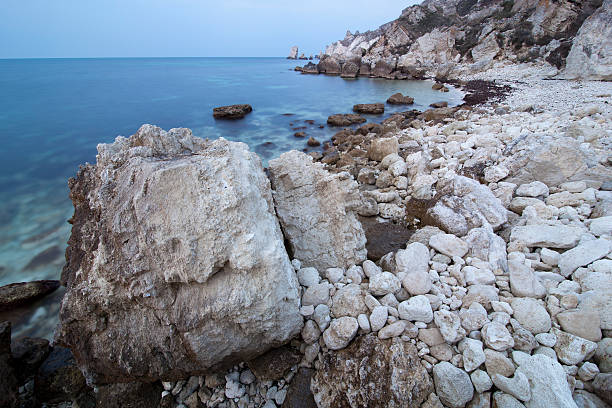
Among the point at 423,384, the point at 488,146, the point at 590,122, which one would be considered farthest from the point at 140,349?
the point at 590,122

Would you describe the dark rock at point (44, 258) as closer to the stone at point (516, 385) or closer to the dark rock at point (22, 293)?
the dark rock at point (22, 293)


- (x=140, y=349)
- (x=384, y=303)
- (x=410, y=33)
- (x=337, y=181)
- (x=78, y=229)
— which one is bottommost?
(x=140, y=349)

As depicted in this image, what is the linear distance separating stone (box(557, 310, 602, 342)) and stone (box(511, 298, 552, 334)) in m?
0.14

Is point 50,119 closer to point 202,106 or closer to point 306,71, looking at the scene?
point 202,106

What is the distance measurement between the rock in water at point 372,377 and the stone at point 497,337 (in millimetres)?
735

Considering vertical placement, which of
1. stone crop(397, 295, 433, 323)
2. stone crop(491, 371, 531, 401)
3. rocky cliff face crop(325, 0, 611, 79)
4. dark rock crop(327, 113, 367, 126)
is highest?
rocky cliff face crop(325, 0, 611, 79)

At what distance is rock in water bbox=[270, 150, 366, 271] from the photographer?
425cm

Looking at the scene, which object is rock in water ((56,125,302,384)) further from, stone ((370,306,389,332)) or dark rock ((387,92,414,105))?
dark rock ((387,92,414,105))

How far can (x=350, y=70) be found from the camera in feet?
170

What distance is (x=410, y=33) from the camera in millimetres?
57938

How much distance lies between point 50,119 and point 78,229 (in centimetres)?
2373

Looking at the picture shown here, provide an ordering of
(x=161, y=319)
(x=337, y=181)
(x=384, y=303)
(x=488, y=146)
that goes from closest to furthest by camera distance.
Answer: (x=161, y=319)
(x=384, y=303)
(x=337, y=181)
(x=488, y=146)

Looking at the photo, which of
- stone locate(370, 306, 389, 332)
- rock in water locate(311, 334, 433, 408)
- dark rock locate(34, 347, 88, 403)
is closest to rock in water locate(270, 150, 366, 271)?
stone locate(370, 306, 389, 332)

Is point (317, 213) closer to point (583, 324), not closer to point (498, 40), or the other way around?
point (583, 324)
